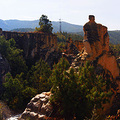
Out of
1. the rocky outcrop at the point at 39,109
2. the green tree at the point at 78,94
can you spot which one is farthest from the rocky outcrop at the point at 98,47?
the rocky outcrop at the point at 39,109

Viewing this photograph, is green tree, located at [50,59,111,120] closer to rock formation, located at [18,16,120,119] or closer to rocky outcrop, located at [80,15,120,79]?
rock formation, located at [18,16,120,119]

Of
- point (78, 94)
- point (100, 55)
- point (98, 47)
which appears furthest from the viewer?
point (98, 47)

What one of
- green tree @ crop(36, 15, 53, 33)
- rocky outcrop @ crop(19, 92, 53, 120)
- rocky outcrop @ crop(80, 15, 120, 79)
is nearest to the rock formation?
rocky outcrop @ crop(80, 15, 120, 79)

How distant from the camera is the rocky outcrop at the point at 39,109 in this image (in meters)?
11.2

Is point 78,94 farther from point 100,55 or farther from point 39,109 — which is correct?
point 100,55

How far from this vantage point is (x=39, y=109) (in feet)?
39.0

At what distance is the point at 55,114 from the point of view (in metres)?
11.1

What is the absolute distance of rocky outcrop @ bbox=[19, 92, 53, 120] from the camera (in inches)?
441

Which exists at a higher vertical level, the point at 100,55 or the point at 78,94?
the point at 100,55

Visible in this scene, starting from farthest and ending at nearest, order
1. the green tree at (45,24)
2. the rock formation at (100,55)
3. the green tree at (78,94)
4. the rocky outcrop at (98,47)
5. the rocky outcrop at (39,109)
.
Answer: the green tree at (45,24) → the rocky outcrop at (98,47) → the rock formation at (100,55) → the rocky outcrop at (39,109) → the green tree at (78,94)

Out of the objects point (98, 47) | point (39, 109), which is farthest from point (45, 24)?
point (39, 109)

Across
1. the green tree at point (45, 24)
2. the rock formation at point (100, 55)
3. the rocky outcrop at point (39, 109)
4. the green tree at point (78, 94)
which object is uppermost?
the green tree at point (45, 24)

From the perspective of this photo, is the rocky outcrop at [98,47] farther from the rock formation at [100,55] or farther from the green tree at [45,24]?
the green tree at [45,24]

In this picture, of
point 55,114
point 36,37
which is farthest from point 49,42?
point 55,114
